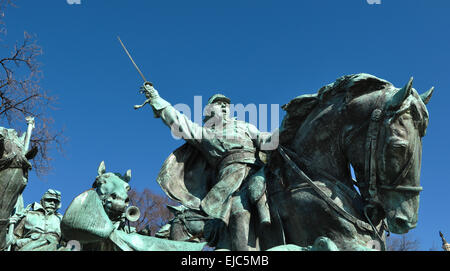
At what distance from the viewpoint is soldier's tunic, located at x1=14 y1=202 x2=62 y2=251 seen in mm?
7156

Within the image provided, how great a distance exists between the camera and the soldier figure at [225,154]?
4727 millimetres

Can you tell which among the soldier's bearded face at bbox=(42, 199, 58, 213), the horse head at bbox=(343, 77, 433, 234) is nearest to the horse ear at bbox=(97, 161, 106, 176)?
the horse head at bbox=(343, 77, 433, 234)

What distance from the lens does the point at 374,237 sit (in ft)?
13.3

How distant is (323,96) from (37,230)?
5.21m

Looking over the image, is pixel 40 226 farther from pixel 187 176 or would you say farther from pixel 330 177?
pixel 330 177

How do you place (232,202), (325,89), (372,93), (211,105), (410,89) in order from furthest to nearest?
(211,105) < (232,202) < (325,89) < (372,93) < (410,89)

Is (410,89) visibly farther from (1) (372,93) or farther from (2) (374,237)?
(2) (374,237)

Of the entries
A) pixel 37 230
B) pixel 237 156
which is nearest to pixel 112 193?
pixel 237 156

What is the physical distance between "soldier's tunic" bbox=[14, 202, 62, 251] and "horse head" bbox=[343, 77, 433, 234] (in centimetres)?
482

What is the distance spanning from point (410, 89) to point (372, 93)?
37 cm

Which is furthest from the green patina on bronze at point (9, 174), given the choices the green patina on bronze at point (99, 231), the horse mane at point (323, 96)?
the horse mane at point (323, 96)

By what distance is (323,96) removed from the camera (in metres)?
4.50
